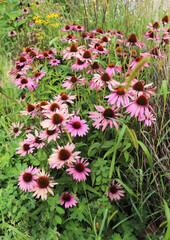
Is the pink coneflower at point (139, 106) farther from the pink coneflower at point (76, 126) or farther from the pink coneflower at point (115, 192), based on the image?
the pink coneflower at point (115, 192)

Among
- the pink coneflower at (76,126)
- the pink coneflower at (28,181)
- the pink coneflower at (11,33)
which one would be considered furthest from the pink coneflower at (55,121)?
the pink coneflower at (11,33)

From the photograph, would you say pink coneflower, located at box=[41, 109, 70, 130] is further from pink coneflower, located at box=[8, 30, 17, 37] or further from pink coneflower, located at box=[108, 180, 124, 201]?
pink coneflower, located at box=[8, 30, 17, 37]

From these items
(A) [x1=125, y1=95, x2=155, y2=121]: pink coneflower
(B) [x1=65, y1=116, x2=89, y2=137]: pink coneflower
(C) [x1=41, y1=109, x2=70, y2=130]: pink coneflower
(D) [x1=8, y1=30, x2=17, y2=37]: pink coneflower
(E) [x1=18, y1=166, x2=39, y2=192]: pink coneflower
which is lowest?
(E) [x1=18, y1=166, x2=39, y2=192]: pink coneflower

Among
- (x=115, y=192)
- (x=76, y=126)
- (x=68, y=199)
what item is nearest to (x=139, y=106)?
(x=76, y=126)

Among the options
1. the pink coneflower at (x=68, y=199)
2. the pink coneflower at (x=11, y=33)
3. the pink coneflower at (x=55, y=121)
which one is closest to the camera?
the pink coneflower at (x=55, y=121)

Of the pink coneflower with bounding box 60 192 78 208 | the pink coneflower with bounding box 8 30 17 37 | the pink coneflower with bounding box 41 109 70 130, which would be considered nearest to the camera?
the pink coneflower with bounding box 41 109 70 130

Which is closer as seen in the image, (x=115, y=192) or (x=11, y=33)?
(x=115, y=192)

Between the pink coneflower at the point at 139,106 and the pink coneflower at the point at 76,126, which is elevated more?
the pink coneflower at the point at 139,106

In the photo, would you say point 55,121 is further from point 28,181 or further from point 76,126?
point 28,181

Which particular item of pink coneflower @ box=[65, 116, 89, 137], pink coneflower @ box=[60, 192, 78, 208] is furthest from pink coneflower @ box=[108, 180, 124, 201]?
pink coneflower @ box=[65, 116, 89, 137]

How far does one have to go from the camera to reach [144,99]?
1.14 metres

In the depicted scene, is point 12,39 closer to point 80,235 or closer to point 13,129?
point 13,129

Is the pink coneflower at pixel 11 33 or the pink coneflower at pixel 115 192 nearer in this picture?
the pink coneflower at pixel 115 192

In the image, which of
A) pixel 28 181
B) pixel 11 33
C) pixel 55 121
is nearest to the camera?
pixel 55 121
